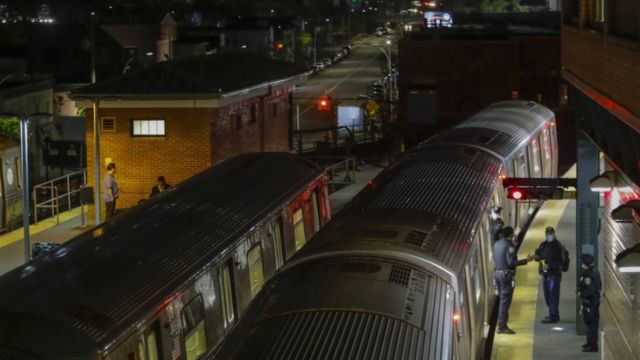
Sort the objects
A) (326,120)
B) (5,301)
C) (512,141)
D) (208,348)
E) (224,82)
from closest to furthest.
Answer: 1. (5,301)
2. (208,348)
3. (512,141)
4. (224,82)
5. (326,120)

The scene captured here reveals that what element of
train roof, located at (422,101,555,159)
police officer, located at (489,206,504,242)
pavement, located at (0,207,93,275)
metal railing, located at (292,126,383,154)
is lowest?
pavement, located at (0,207,93,275)

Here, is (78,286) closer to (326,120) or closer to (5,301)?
(5,301)

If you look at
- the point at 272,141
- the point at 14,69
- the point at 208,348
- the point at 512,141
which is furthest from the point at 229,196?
the point at 14,69

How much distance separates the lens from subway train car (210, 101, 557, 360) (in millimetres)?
7809

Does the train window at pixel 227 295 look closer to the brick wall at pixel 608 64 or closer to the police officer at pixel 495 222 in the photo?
the police officer at pixel 495 222

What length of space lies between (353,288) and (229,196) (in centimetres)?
533

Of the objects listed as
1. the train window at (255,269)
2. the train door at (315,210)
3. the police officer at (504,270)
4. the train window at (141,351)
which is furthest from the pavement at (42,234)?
the train window at (141,351)

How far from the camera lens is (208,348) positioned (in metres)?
11.1

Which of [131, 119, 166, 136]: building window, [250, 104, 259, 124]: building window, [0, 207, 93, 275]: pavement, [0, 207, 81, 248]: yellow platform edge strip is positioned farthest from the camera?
[250, 104, 259, 124]: building window

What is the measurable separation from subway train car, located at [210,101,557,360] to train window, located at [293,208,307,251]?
1.43m

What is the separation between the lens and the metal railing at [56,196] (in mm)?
24859

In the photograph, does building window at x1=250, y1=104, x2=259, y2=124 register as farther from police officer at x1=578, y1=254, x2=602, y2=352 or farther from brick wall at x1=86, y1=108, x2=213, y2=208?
police officer at x1=578, y1=254, x2=602, y2=352

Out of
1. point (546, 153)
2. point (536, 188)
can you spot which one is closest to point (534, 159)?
point (546, 153)

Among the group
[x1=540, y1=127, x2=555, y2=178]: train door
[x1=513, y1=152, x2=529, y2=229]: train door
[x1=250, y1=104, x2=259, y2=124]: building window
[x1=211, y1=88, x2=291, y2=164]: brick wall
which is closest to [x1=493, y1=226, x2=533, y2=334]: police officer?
[x1=513, y1=152, x2=529, y2=229]: train door
